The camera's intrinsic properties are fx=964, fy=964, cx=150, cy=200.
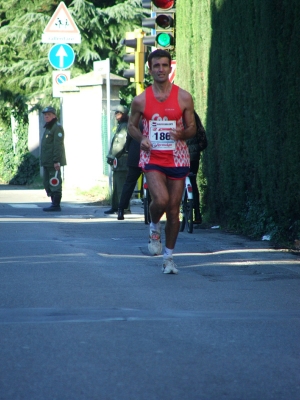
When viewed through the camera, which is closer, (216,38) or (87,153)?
(216,38)

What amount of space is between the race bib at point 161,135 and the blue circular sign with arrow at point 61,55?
14.7 meters

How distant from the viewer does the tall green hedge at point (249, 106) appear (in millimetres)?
10297

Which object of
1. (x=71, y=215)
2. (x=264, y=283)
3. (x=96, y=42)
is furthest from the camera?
(x=96, y=42)

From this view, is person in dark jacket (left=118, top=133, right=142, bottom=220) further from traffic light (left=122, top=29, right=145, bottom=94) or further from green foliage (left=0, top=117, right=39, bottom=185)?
green foliage (left=0, top=117, right=39, bottom=185)

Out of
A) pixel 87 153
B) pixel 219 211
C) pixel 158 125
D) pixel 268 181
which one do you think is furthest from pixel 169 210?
pixel 87 153

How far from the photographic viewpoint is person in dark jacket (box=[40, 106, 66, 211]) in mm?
18109

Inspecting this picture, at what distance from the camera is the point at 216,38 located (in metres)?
13.5

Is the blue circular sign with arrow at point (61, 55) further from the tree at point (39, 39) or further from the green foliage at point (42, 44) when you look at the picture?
the tree at point (39, 39)

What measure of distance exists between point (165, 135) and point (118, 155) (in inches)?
333

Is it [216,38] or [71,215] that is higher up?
[216,38]

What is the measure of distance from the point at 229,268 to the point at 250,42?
3.85m

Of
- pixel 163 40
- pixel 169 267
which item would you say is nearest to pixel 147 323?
pixel 169 267

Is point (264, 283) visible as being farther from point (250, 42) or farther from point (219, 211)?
point (219, 211)

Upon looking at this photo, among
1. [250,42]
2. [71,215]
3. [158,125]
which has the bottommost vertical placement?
[71,215]
